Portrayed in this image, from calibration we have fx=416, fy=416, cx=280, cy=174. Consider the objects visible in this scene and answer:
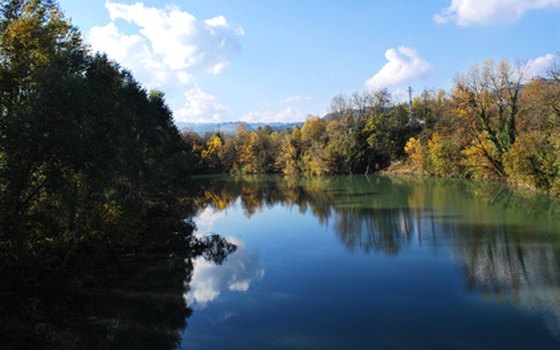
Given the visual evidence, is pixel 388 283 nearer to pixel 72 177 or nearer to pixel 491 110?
pixel 72 177

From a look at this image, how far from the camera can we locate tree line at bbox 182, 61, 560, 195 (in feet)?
110

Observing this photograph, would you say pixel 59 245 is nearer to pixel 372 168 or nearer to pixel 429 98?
pixel 372 168

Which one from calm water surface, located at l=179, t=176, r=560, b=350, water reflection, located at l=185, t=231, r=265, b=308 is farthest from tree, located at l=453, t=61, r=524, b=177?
water reflection, located at l=185, t=231, r=265, b=308

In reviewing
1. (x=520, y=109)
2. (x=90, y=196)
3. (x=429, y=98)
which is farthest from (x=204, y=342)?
(x=429, y=98)

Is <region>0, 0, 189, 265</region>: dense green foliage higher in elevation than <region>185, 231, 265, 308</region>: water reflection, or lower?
higher

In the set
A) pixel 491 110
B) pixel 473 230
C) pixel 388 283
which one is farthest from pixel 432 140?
pixel 388 283

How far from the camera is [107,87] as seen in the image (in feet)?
51.8

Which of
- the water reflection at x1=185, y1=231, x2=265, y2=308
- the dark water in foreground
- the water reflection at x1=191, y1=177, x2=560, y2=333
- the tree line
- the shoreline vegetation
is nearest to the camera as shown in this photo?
the dark water in foreground

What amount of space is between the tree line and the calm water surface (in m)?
7.93

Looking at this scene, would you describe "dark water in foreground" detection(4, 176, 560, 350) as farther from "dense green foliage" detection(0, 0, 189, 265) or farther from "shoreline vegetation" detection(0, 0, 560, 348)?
"dense green foliage" detection(0, 0, 189, 265)

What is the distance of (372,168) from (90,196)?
65653 mm

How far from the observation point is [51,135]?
461 inches

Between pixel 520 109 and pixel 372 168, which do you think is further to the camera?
pixel 372 168

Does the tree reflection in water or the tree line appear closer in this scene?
the tree reflection in water
